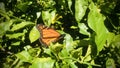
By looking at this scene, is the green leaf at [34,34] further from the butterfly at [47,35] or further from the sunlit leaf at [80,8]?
the sunlit leaf at [80,8]

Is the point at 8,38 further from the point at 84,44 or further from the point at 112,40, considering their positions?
the point at 112,40

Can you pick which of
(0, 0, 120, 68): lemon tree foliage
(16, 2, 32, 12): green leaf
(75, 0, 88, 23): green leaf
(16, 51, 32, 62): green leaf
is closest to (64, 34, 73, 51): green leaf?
(0, 0, 120, 68): lemon tree foliage

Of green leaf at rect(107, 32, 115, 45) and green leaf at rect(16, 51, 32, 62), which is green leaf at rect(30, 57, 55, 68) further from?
green leaf at rect(107, 32, 115, 45)

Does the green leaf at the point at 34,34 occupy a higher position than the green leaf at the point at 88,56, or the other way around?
the green leaf at the point at 34,34

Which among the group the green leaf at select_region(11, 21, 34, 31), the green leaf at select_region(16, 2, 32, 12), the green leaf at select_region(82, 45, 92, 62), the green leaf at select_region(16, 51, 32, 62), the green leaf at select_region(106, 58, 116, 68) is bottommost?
the green leaf at select_region(106, 58, 116, 68)

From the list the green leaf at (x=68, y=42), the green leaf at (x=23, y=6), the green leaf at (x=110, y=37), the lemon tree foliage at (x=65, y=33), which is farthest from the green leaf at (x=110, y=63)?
the green leaf at (x=23, y=6)

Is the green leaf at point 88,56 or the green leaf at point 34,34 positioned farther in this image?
the green leaf at point 34,34

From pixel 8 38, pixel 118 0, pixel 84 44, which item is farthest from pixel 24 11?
pixel 118 0

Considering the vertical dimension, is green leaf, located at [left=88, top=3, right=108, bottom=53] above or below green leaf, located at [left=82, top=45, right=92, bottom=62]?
above
